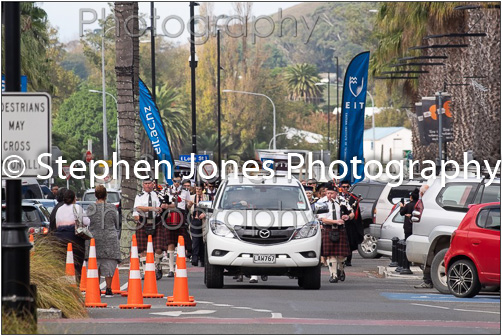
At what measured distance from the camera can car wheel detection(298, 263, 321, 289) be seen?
19812mm

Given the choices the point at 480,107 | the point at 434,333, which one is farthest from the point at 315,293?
the point at 480,107

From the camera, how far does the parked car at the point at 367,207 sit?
30658 mm

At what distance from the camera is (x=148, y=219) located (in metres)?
22.0

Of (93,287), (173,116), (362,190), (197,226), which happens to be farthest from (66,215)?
(173,116)

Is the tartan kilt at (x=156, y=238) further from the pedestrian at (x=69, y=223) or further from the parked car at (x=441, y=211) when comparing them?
the parked car at (x=441, y=211)

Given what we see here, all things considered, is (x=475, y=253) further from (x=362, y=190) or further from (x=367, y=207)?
(x=362, y=190)

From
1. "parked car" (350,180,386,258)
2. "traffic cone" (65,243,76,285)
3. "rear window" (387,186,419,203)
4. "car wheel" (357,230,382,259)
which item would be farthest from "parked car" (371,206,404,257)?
"traffic cone" (65,243,76,285)

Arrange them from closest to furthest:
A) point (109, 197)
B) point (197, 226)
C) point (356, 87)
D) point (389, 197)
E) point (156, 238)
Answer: point (156, 238)
point (197, 226)
point (389, 197)
point (356, 87)
point (109, 197)

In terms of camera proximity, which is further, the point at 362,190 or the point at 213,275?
the point at 362,190

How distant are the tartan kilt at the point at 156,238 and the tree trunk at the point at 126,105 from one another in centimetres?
393

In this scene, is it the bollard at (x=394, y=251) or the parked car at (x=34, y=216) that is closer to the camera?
the bollard at (x=394, y=251)

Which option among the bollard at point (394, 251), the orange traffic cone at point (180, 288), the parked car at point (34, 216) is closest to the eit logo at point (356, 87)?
the bollard at point (394, 251)

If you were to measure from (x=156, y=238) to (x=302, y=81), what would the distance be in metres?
140

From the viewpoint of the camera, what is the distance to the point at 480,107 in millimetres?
36625
